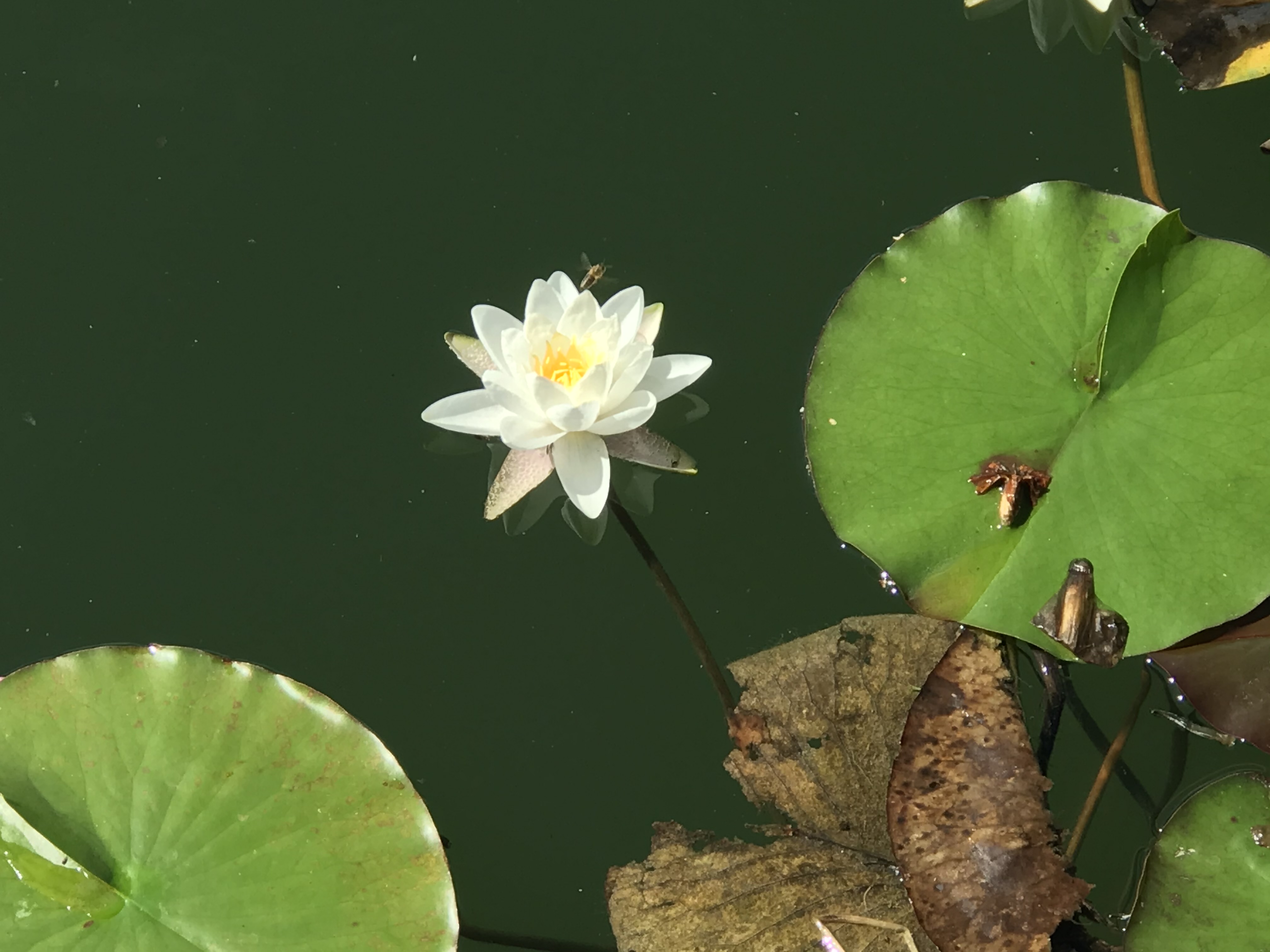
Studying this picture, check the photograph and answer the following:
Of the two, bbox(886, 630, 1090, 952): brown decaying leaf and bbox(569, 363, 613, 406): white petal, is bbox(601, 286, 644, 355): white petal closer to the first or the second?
bbox(569, 363, 613, 406): white petal

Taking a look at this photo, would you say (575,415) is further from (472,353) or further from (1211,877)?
(1211,877)

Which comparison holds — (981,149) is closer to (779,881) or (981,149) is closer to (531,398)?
(531,398)

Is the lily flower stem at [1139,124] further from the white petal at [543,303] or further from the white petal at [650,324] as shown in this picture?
the white petal at [543,303]

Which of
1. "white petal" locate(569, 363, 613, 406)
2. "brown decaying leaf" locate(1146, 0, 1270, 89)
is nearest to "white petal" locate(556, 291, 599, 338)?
"white petal" locate(569, 363, 613, 406)

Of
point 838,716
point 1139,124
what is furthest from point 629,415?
point 1139,124

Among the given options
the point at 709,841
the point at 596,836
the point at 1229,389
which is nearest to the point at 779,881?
the point at 709,841
